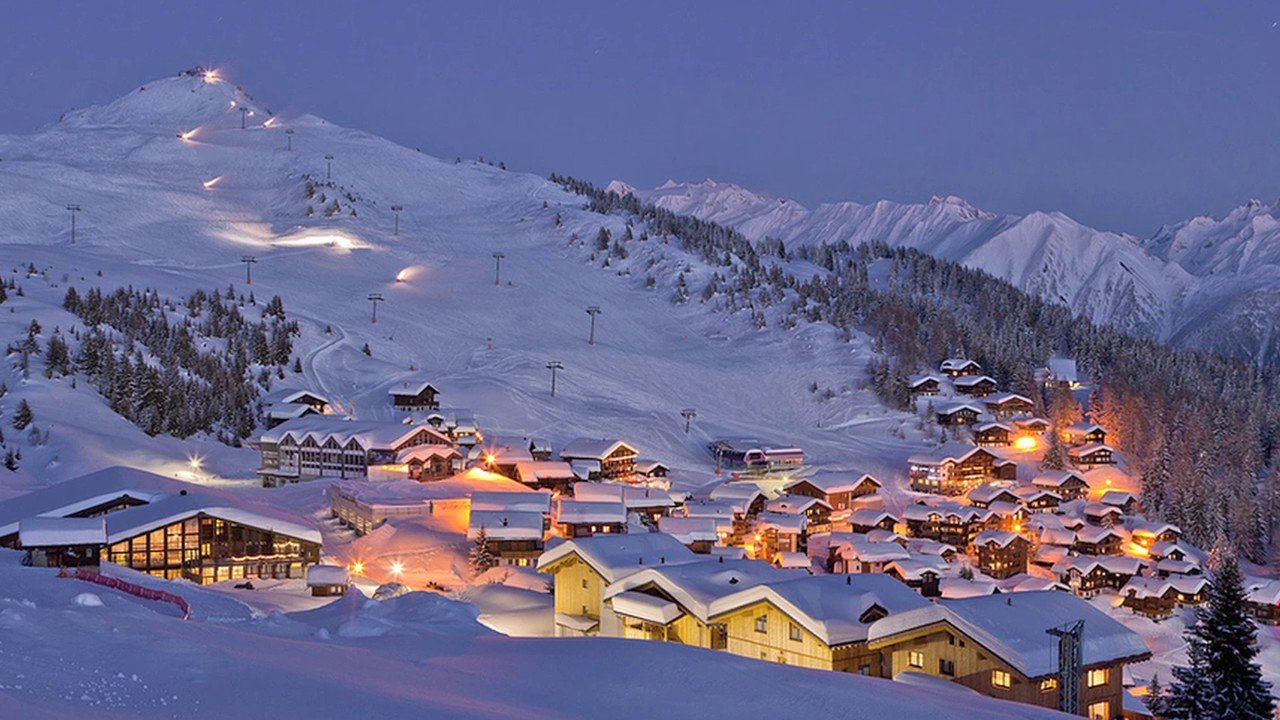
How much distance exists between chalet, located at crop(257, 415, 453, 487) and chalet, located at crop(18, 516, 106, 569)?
2235cm

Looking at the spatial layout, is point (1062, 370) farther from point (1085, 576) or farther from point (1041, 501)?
point (1085, 576)

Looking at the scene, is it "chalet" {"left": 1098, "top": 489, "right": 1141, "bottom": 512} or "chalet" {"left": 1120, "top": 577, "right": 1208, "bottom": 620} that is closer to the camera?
"chalet" {"left": 1120, "top": 577, "right": 1208, "bottom": 620}

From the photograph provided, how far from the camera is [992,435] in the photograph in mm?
72438

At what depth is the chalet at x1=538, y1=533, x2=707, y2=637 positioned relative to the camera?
25.8 meters

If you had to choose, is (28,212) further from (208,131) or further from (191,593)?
(191,593)

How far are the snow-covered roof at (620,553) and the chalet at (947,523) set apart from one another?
28758 mm

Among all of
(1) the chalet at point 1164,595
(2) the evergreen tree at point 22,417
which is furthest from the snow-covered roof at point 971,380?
(2) the evergreen tree at point 22,417

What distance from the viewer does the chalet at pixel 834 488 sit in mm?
56688

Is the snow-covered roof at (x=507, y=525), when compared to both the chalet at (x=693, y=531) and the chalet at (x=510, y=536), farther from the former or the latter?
the chalet at (x=693, y=531)

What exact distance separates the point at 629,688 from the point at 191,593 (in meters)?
13.8

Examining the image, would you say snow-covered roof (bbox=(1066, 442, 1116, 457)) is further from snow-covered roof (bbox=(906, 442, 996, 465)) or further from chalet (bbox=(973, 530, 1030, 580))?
chalet (bbox=(973, 530, 1030, 580))

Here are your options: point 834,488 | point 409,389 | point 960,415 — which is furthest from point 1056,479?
point 409,389

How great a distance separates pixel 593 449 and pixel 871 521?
1470 cm

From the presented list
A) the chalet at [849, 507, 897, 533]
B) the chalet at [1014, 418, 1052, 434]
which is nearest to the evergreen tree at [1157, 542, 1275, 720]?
the chalet at [849, 507, 897, 533]
